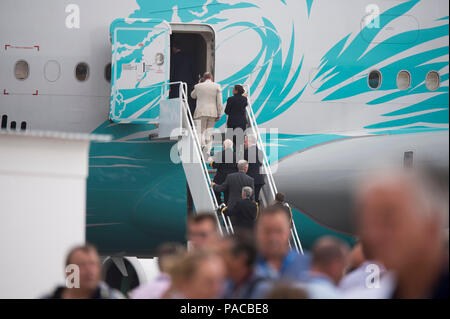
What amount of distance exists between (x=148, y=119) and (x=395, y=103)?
18.1 ft

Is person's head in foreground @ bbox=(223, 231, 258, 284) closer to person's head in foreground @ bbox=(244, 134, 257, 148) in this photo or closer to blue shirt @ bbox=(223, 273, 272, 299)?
blue shirt @ bbox=(223, 273, 272, 299)

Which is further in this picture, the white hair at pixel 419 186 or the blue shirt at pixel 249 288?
the blue shirt at pixel 249 288

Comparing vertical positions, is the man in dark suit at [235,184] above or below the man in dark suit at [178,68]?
below

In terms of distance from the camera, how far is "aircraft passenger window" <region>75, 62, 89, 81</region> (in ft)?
51.1

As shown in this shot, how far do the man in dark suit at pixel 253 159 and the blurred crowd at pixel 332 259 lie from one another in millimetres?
7155

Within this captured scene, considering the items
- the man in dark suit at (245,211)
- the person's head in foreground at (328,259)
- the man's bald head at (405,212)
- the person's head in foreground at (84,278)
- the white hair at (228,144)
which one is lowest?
the man in dark suit at (245,211)

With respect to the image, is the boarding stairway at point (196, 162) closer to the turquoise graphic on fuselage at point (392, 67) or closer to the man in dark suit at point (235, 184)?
the man in dark suit at point (235, 184)

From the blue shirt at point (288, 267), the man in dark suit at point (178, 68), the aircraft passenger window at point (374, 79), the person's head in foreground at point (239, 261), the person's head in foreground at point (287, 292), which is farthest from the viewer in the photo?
the man in dark suit at point (178, 68)

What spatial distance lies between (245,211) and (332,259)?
23.9ft

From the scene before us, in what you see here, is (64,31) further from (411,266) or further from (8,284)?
(411,266)

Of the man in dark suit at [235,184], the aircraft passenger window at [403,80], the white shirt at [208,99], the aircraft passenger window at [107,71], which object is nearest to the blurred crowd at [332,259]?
the man in dark suit at [235,184]

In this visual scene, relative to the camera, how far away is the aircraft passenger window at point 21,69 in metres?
15.4

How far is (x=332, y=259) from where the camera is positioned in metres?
4.84

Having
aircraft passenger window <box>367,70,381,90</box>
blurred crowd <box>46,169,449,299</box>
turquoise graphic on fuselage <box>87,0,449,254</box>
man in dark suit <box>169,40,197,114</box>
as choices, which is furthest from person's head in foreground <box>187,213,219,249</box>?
man in dark suit <box>169,40,197,114</box>
